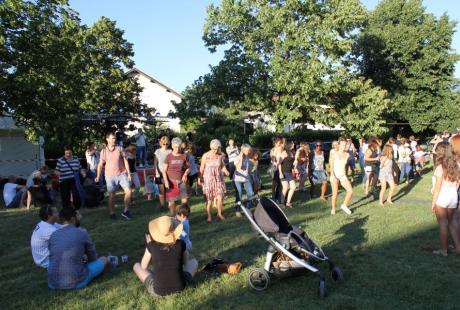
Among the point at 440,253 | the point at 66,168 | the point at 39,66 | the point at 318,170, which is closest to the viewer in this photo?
the point at 440,253

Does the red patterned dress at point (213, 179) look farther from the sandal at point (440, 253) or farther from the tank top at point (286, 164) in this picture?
the sandal at point (440, 253)

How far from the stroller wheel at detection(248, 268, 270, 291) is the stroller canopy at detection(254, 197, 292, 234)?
1.59 feet

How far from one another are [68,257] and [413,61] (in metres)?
38.4

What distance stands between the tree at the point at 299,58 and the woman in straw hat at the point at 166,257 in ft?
75.1

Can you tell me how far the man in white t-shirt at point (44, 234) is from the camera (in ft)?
18.5

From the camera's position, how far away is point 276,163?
10453 mm

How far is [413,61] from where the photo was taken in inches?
1489

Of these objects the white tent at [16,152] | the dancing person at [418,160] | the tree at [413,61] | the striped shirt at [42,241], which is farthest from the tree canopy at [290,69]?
the striped shirt at [42,241]

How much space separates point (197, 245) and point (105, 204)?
5154 mm

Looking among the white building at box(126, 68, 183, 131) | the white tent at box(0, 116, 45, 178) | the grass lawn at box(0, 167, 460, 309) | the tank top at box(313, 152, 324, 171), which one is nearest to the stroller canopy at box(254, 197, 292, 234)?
the grass lawn at box(0, 167, 460, 309)

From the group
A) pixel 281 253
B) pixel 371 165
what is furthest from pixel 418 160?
pixel 281 253

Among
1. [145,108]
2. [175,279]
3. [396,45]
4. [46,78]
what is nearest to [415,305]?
[175,279]

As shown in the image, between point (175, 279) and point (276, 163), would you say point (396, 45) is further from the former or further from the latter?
point (175, 279)

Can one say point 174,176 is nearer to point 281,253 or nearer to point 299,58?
point 281,253
